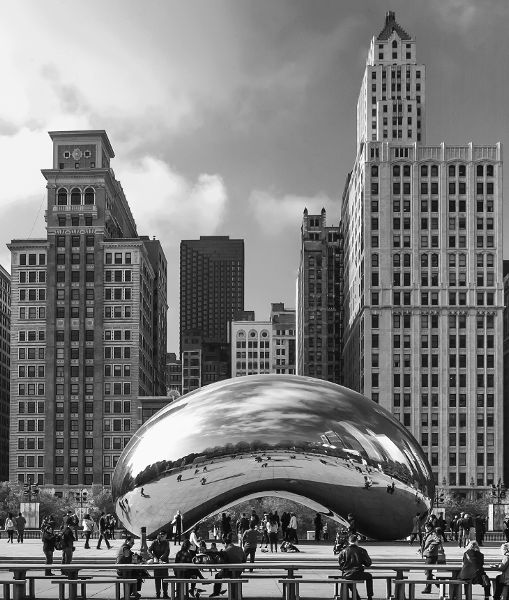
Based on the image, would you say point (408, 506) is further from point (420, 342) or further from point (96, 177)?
point (96, 177)

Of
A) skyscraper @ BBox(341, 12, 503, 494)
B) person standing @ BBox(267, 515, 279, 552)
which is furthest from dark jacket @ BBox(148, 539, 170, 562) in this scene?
skyscraper @ BBox(341, 12, 503, 494)

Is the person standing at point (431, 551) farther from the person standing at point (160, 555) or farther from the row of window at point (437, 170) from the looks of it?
the row of window at point (437, 170)

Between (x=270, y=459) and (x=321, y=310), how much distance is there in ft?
481

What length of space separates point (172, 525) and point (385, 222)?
9974cm

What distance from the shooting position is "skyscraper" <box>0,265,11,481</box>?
152 m

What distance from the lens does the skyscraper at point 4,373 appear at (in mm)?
152500

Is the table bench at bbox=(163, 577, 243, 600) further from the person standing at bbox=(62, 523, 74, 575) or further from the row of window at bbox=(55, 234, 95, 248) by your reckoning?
the row of window at bbox=(55, 234, 95, 248)

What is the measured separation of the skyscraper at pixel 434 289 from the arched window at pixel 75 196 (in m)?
35.5

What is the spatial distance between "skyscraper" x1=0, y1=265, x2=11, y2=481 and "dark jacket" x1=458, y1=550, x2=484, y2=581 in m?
138

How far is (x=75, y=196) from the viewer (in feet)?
451

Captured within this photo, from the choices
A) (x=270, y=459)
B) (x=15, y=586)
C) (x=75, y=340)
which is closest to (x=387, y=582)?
(x=15, y=586)

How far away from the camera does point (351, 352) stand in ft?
471

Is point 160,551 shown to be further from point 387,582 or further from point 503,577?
point 503,577

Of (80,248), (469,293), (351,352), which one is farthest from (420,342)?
(80,248)
